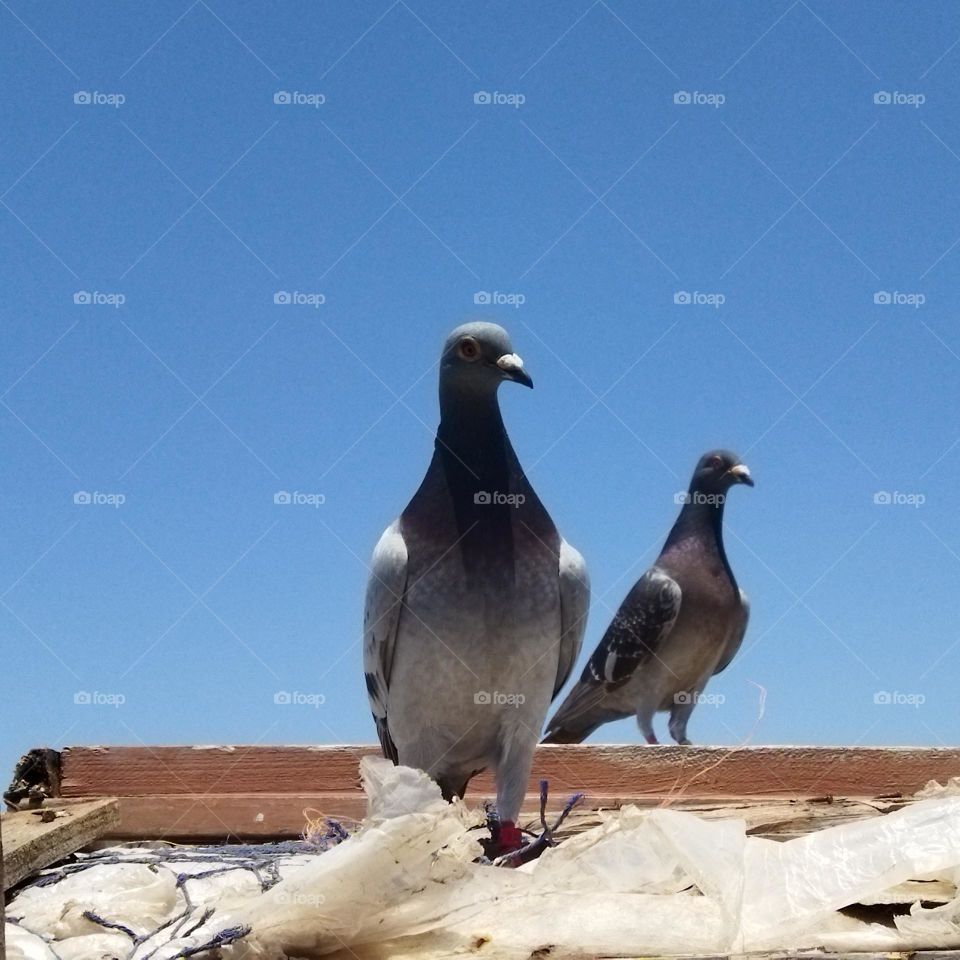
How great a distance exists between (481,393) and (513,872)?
2.24 m

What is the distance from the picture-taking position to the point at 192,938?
7.27 feet

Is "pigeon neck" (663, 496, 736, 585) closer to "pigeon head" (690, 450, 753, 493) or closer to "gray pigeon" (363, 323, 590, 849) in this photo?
"pigeon head" (690, 450, 753, 493)

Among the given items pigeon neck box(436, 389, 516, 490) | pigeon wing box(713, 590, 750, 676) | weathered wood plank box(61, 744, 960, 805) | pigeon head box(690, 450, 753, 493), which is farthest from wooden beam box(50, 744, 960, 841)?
pigeon head box(690, 450, 753, 493)

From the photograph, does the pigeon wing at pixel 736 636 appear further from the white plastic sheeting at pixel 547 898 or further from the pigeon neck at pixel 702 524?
the white plastic sheeting at pixel 547 898

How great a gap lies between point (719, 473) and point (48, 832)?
22.0 feet

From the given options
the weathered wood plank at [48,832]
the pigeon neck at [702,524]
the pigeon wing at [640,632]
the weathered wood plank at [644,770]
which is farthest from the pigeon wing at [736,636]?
the weathered wood plank at [48,832]

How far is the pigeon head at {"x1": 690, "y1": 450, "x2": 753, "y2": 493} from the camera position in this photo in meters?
8.77

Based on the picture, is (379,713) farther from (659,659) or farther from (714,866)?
(659,659)

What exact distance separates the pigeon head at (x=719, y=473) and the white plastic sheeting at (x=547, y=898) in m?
6.28

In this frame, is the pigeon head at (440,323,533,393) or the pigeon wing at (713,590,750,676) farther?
the pigeon wing at (713,590,750,676)

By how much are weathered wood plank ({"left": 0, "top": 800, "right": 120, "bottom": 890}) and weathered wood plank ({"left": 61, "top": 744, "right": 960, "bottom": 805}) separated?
59 cm

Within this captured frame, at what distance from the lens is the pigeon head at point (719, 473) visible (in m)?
8.77

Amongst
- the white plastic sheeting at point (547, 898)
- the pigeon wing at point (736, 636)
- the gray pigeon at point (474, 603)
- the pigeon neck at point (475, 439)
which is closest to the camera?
the white plastic sheeting at point (547, 898)

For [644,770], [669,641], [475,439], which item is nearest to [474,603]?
[475,439]
